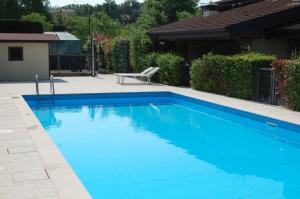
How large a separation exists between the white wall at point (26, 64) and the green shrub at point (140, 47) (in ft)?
15.9

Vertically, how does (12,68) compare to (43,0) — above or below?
below

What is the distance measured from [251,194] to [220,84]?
406 inches

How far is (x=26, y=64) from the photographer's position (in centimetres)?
2439

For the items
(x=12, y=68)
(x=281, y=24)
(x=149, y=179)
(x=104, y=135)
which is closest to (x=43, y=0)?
(x=12, y=68)

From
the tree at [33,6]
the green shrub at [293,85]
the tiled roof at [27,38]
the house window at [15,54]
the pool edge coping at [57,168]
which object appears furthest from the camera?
the tree at [33,6]

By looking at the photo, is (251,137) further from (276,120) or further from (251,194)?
(251,194)

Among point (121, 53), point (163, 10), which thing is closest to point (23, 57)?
point (121, 53)

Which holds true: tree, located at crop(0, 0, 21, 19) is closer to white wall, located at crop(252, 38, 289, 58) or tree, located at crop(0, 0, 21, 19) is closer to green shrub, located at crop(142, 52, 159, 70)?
green shrub, located at crop(142, 52, 159, 70)

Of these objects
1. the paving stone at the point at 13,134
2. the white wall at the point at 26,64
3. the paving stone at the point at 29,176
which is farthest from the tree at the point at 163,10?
the paving stone at the point at 29,176

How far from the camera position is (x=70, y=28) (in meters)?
59.3

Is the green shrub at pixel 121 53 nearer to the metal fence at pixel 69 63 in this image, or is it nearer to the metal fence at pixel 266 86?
the metal fence at pixel 69 63

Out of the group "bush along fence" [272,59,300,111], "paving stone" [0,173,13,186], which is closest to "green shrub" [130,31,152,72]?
"bush along fence" [272,59,300,111]

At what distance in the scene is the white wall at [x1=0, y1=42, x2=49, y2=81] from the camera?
78.4ft

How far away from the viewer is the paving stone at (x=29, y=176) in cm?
595
